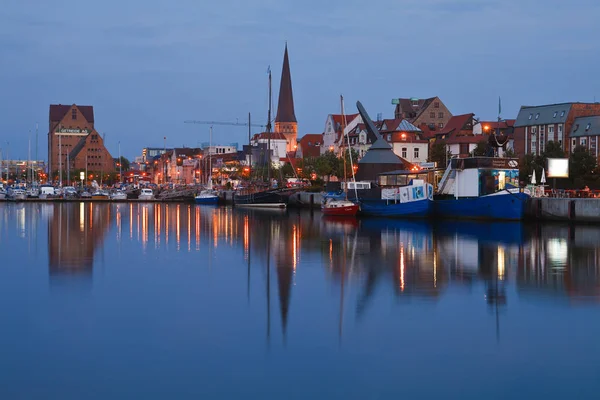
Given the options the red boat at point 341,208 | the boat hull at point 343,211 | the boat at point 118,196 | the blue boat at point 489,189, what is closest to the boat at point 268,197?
the red boat at point 341,208

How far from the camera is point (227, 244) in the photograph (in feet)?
130

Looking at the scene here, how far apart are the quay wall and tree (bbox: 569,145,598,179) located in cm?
1492

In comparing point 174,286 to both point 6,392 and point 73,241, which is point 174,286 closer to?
point 6,392

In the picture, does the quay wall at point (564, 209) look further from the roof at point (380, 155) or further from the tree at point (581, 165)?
the roof at point (380, 155)

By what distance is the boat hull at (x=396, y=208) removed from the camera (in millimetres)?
56469

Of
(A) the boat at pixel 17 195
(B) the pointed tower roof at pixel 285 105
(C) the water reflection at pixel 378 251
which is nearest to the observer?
(C) the water reflection at pixel 378 251

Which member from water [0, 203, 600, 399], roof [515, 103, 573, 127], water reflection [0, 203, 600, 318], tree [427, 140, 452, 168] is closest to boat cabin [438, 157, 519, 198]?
water reflection [0, 203, 600, 318]

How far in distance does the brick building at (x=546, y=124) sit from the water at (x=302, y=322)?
55597 mm

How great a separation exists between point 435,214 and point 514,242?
1854cm

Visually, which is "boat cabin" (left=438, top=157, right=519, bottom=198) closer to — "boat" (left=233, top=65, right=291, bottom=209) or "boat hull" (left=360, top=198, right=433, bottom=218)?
"boat hull" (left=360, top=198, right=433, bottom=218)

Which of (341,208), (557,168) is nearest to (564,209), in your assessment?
(557,168)

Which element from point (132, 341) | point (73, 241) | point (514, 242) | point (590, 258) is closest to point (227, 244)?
point (73, 241)

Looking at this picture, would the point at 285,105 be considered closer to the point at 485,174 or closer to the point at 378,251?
the point at 485,174

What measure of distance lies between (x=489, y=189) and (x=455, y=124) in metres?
48.1
